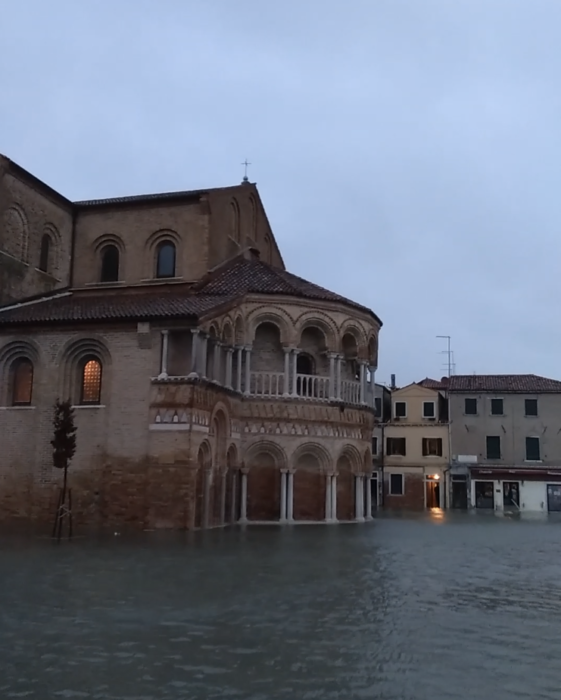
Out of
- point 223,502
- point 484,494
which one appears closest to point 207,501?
point 223,502

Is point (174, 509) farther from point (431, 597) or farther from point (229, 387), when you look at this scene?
point (431, 597)

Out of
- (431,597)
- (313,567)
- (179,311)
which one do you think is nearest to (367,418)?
(179,311)

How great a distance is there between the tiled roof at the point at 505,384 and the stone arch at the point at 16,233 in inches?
1157

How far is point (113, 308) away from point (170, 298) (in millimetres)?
2346

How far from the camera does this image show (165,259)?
101ft

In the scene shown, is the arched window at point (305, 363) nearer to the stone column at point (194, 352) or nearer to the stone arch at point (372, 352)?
the stone arch at point (372, 352)

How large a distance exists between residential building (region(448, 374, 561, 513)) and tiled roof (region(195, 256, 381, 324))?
18.9 m

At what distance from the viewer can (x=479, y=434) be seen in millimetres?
48781

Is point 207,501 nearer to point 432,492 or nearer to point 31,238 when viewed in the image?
point 31,238

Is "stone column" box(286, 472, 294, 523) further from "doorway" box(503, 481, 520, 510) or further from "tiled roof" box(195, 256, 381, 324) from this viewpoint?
"doorway" box(503, 481, 520, 510)

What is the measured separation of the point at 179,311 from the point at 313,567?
11.0 metres

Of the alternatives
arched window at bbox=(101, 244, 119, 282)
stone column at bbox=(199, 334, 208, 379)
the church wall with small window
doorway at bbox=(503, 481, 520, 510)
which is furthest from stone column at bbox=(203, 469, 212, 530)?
doorway at bbox=(503, 481, 520, 510)

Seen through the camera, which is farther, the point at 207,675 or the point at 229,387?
the point at 229,387

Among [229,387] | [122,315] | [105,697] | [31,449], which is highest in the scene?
[122,315]
